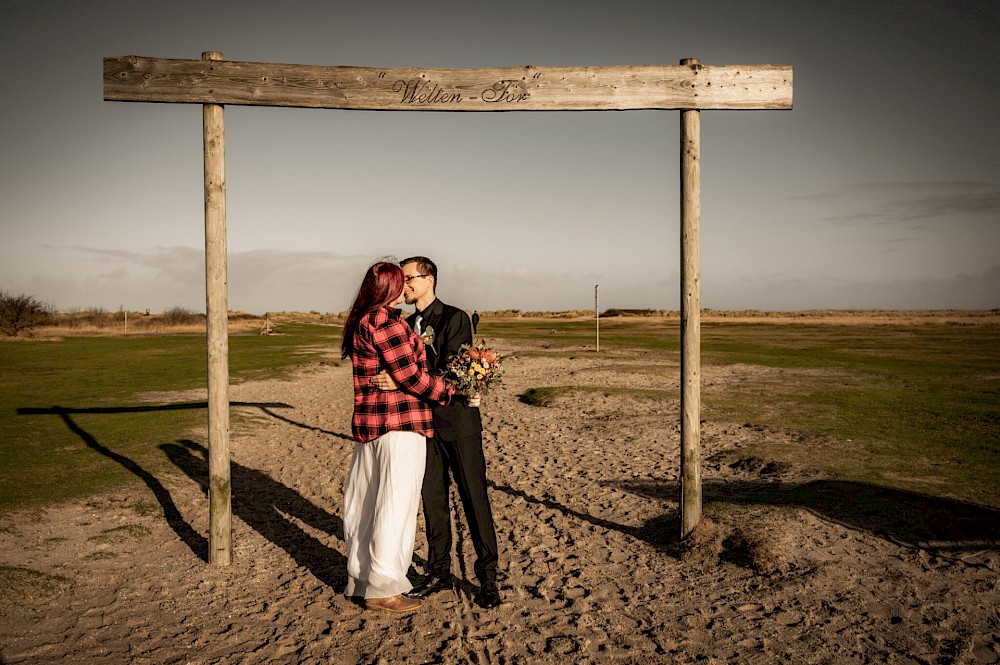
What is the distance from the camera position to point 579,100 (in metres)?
5.86

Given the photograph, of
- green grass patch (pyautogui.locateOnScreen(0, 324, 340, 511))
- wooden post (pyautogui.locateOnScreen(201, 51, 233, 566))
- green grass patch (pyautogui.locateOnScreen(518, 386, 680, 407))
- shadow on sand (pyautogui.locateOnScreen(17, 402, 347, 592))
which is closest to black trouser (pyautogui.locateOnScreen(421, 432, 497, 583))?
shadow on sand (pyautogui.locateOnScreen(17, 402, 347, 592))

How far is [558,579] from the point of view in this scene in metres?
5.73

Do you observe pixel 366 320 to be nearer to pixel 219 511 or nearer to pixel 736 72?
pixel 219 511

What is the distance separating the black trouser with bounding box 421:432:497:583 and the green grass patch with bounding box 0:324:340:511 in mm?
6207

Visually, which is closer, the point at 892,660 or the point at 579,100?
the point at 892,660

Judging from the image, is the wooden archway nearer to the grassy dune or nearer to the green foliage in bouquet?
the green foliage in bouquet

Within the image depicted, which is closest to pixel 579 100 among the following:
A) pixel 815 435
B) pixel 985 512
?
pixel 985 512

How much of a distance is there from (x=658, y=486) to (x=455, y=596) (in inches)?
190

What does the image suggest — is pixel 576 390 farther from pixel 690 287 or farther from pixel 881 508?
pixel 690 287

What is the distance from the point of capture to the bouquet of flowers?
4625 millimetres

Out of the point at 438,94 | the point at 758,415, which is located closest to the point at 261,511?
the point at 438,94

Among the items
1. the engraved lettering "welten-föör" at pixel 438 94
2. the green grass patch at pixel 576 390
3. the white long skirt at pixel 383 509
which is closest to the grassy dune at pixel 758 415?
the green grass patch at pixel 576 390

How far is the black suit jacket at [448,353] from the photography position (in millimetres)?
4812

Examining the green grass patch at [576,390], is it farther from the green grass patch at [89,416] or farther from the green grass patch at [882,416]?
the green grass patch at [89,416]
